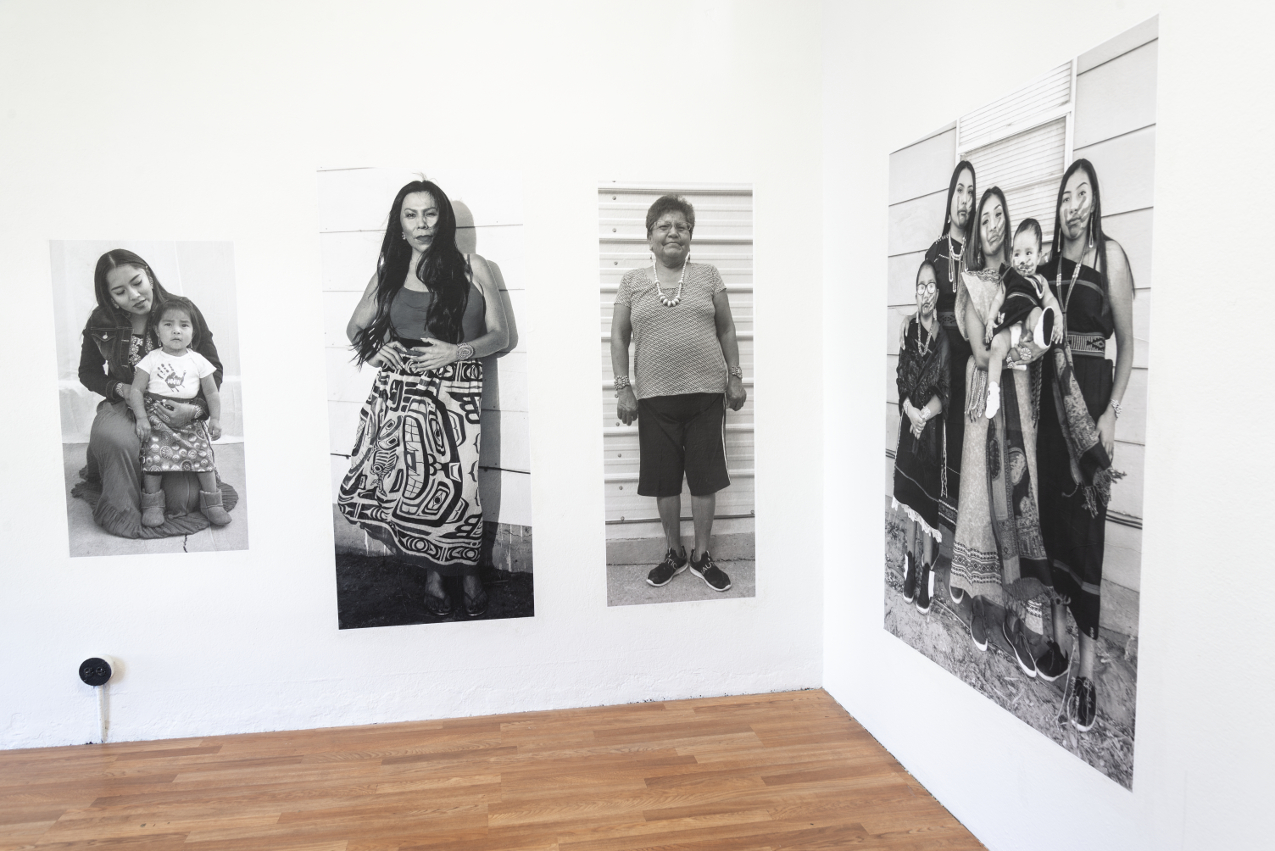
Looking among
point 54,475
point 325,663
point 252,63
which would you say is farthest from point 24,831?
point 252,63

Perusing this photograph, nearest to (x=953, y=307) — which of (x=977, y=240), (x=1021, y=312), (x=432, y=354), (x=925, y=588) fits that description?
(x=977, y=240)

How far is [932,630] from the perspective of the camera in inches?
99.1

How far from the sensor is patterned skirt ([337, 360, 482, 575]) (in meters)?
3.02

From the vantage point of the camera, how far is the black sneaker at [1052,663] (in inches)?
76.4

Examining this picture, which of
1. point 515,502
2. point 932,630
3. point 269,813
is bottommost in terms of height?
point 269,813

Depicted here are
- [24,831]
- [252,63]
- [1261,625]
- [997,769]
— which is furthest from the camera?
[252,63]

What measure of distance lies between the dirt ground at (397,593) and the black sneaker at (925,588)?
4.77 feet

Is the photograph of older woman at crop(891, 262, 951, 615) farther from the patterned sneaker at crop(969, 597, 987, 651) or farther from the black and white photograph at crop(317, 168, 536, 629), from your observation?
the black and white photograph at crop(317, 168, 536, 629)

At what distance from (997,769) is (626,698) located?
146cm

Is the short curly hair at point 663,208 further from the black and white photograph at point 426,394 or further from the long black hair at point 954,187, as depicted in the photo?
the long black hair at point 954,187

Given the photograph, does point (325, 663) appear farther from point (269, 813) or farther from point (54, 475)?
point (54, 475)

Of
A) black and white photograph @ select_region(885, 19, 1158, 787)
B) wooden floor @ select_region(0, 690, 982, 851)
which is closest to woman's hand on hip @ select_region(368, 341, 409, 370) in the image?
wooden floor @ select_region(0, 690, 982, 851)

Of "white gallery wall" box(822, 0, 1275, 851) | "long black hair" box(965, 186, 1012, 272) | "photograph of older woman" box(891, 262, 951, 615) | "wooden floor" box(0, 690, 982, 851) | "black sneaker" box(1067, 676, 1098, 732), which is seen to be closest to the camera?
"white gallery wall" box(822, 0, 1275, 851)

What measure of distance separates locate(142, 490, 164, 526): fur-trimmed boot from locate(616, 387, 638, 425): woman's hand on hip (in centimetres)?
175
